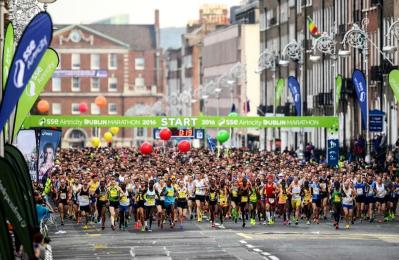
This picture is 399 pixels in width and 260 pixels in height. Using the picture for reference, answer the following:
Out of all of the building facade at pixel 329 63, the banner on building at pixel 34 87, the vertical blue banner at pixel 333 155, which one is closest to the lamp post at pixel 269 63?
the building facade at pixel 329 63

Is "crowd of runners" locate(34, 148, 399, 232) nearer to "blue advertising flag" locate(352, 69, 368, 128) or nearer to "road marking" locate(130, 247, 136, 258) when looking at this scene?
"road marking" locate(130, 247, 136, 258)

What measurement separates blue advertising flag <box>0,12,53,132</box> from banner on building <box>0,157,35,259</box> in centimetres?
81

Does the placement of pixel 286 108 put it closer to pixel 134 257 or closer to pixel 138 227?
pixel 138 227

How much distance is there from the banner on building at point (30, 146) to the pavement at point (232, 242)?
3.70 meters

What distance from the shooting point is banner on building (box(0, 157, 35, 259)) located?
27375 mm

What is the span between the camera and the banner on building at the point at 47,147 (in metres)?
55.2

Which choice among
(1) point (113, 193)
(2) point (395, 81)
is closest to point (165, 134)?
(2) point (395, 81)

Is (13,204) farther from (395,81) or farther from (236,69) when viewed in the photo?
(236,69)

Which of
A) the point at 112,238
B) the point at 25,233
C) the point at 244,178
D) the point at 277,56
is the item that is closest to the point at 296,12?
the point at 277,56

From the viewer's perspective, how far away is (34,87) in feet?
120

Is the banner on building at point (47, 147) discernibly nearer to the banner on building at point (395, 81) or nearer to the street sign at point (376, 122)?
the banner on building at point (395, 81)

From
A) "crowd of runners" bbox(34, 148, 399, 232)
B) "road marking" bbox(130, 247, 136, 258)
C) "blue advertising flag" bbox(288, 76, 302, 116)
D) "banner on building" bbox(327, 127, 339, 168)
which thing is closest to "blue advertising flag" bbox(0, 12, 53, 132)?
"road marking" bbox(130, 247, 136, 258)

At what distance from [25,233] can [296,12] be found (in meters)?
81.5

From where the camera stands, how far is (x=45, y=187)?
5531 cm
